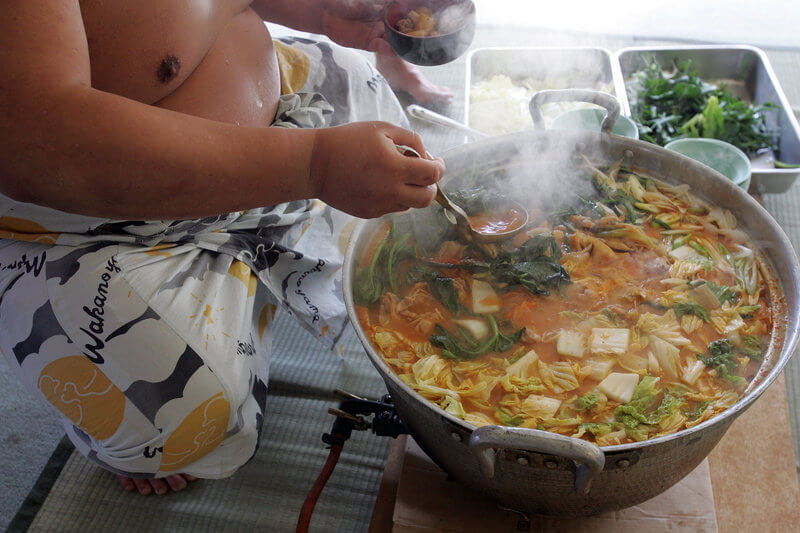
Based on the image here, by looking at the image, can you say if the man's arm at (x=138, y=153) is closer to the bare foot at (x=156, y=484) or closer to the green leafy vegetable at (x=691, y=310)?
the green leafy vegetable at (x=691, y=310)

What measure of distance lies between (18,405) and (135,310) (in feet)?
3.37

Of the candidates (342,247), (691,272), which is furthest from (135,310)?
(691,272)

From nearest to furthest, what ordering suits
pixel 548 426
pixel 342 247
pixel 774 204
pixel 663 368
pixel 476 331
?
pixel 548 426 → pixel 663 368 → pixel 476 331 → pixel 342 247 → pixel 774 204

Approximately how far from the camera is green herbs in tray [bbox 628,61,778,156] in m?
2.82

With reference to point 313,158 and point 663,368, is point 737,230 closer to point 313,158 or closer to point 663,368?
point 663,368

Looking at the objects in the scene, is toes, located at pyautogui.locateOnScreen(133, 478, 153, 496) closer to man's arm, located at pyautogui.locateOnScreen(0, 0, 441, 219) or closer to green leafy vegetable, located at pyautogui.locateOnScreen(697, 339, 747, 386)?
man's arm, located at pyautogui.locateOnScreen(0, 0, 441, 219)

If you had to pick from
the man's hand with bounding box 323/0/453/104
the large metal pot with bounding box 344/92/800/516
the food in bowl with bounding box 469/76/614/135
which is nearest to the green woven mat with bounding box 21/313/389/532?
the large metal pot with bounding box 344/92/800/516

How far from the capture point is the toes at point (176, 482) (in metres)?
1.97

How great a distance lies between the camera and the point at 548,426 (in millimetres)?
1362

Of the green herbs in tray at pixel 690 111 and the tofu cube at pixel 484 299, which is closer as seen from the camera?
the tofu cube at pixel 484 299

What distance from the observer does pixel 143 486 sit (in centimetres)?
197

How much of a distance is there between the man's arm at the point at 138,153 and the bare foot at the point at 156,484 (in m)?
0.98

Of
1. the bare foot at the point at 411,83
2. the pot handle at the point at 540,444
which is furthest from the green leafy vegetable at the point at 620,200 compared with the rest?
the bare foot at the point at 411,83

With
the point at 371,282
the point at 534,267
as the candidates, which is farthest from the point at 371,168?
the point at 534,267
